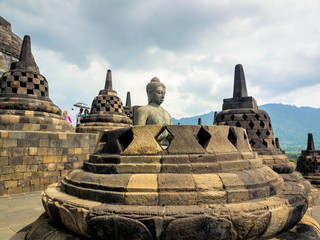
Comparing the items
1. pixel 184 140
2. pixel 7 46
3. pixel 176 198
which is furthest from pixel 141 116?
pixel 7 46

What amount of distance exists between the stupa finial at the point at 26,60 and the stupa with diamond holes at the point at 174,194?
7578mm

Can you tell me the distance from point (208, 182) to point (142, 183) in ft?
2.39

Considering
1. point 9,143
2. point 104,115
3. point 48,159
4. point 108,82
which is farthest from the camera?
point 108,82

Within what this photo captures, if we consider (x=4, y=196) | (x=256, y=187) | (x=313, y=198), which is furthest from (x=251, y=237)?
(x=4, y=196)

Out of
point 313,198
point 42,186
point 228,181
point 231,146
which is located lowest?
point 313,198

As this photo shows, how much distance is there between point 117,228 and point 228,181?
50.2 inches

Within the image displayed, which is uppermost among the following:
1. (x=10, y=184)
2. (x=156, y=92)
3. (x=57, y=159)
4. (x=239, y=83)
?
(x=239, y=83)

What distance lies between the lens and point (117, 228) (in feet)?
6.58

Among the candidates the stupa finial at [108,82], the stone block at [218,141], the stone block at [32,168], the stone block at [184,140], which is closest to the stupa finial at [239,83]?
the stone block at [218,141]

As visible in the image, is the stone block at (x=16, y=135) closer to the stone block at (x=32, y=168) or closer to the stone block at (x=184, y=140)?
the stone block at (x=32, y=168)

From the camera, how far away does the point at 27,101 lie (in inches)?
313

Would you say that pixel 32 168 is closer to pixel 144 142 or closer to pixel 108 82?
pixel 144 142

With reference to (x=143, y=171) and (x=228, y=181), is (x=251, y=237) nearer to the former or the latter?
(x=228, y=181)

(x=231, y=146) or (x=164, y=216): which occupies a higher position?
(x=231, y=146)
